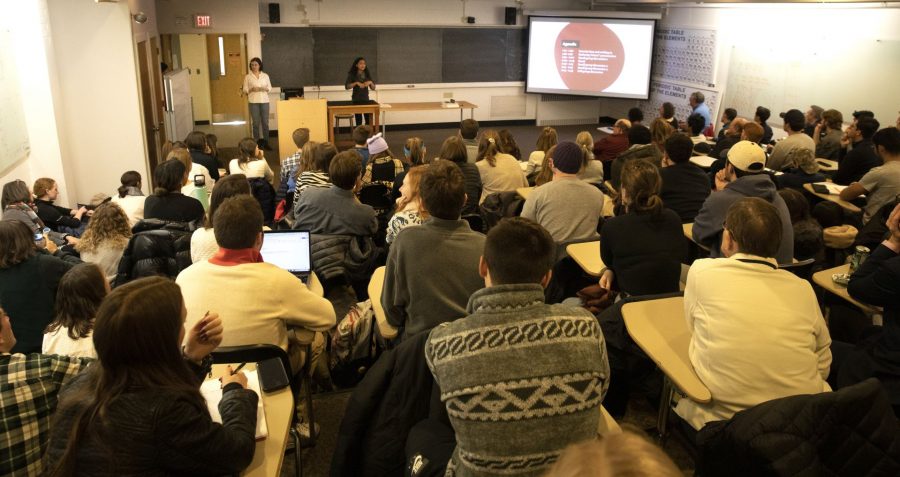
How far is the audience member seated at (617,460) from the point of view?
35.5 inches

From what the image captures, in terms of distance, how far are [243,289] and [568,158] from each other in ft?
7.23

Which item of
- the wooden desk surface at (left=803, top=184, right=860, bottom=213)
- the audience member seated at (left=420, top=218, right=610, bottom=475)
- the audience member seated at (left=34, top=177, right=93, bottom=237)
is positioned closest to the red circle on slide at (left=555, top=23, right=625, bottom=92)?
the wooden desk surface at (left=803, top=184, right=860, bottom=213)

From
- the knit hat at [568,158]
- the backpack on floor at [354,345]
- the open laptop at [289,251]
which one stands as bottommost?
the backpack on floor at [354,345]

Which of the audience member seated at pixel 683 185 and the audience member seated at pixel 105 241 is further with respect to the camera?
the audience member seated at pixel 683 185

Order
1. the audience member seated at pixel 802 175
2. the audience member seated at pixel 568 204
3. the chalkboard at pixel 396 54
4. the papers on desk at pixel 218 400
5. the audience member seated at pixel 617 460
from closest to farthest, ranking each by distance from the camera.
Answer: the audience member seated at pixel 617 460, the papers on desk at pixel 218 400, the audience member seated at pixel 568 204, the audience member seated at pixel 802 175, the chalkboard at pixel 396 54

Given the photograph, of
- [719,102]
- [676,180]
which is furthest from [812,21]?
[676,180]

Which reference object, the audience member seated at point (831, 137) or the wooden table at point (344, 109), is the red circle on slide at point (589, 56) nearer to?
the wooden table at point (344, 109)

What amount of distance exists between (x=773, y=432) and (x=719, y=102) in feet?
30.4

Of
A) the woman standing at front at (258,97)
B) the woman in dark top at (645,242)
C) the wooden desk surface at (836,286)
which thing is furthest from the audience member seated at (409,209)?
the woman standing at front at (258,97)

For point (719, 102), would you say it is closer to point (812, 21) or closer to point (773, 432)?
point (812, 21)

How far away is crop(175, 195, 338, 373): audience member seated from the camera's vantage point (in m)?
2.35

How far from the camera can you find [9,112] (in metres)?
4.97

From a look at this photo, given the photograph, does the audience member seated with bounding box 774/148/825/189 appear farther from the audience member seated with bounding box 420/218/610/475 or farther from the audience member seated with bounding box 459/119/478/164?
the audience member seated with bounding box 420/218/610/475

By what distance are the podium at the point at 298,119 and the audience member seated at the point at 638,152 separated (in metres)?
4.38
